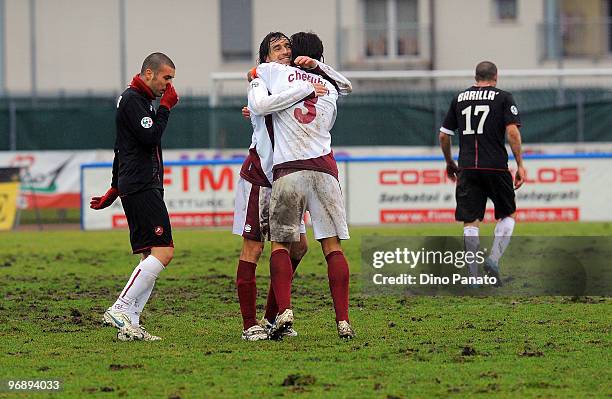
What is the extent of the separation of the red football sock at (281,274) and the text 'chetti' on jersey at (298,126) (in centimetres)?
52

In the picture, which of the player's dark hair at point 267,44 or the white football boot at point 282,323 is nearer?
the white football boot at point 282,323

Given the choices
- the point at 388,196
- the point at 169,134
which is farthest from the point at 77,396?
the point at 169,134

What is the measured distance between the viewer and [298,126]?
324 inches

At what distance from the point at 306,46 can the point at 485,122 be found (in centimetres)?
380

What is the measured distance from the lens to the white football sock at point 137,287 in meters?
8.48

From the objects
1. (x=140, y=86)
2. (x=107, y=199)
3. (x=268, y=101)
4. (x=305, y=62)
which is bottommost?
(x=107, y=199)

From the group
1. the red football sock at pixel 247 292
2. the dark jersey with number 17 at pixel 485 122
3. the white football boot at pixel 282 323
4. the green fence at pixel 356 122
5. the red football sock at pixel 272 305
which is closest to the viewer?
the white football boot at pixel 282 323

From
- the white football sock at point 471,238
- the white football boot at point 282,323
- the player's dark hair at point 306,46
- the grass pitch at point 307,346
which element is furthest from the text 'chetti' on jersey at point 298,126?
the white football sock at point 471,238

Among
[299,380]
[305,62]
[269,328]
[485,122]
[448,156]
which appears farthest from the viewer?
[448,156]

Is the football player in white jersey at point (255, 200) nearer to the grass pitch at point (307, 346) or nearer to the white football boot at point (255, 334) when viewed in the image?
the white football boot at point (255, 334)

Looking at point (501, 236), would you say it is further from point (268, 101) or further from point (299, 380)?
point (299, 380)

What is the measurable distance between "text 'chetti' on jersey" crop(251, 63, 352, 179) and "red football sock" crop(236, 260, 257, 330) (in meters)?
0.70

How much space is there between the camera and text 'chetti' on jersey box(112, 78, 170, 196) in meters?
8.32

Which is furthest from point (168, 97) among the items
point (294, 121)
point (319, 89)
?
point (319, 89)
